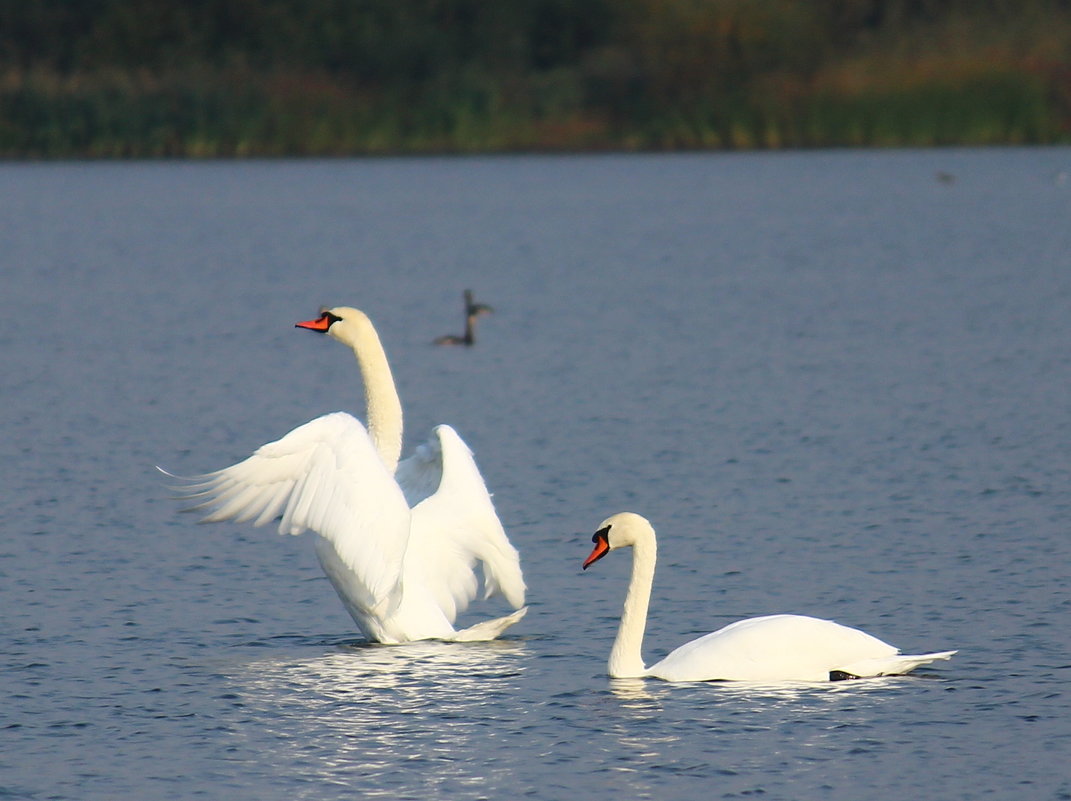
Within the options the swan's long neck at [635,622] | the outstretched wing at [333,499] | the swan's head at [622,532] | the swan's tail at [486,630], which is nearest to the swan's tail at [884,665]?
the swan's long neck at [635,622]

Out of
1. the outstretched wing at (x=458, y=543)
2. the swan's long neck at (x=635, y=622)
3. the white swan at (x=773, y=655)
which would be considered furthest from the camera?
the outstretched wing at (x=458, y=543)

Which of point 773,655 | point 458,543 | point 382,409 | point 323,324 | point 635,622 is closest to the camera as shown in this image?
point 773,655

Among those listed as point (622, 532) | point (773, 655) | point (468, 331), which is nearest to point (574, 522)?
point (622, 532)

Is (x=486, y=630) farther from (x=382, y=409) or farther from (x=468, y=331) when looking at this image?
(x=468, y=331)

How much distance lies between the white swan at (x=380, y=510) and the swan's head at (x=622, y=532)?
501 mm

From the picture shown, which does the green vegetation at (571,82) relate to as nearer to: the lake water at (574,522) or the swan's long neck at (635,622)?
the lake water at (574,522)

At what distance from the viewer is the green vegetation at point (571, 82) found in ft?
138

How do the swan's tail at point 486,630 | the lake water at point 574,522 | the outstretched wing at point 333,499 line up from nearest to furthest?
the lake water at point 574,522 < the outstretched wing at point 333,499 < the swan's tail at point 486,630

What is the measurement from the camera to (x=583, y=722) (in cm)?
758

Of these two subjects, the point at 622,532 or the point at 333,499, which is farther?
the point at 622,532

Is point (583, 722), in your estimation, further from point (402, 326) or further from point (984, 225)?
point (984, 225)

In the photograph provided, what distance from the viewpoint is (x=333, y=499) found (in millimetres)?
8305

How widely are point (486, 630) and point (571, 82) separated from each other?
3796 cm

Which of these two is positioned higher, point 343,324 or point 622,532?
point 343,324
